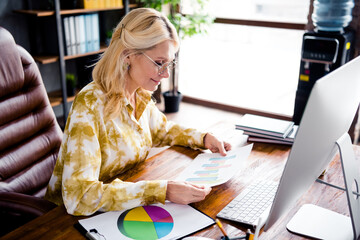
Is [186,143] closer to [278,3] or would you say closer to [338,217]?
[338,217]

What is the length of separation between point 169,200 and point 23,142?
2.61 feet

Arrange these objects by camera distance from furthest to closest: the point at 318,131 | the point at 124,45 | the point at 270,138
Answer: the point at 270,138 < the point at 124,45 < the point at 318,131

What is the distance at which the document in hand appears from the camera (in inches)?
63.8

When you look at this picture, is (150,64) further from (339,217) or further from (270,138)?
(339,217)

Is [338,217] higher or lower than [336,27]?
lower

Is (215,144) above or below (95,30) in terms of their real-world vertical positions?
below

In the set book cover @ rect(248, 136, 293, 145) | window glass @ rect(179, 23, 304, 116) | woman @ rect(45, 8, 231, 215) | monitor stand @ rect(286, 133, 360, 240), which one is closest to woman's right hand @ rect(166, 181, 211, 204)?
woman @ rect(45, 8, 231, 215)

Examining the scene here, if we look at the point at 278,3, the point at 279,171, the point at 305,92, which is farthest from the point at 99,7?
the point at 278,3

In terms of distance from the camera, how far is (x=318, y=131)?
82cm

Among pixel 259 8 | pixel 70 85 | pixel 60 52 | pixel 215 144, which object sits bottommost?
pixel 70 85

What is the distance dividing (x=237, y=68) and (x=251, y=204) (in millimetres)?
4151

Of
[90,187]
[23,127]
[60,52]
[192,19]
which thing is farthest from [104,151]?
[192,19]

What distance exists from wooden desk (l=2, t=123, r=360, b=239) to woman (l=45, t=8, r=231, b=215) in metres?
0.05

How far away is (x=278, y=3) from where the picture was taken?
25.5 feet
